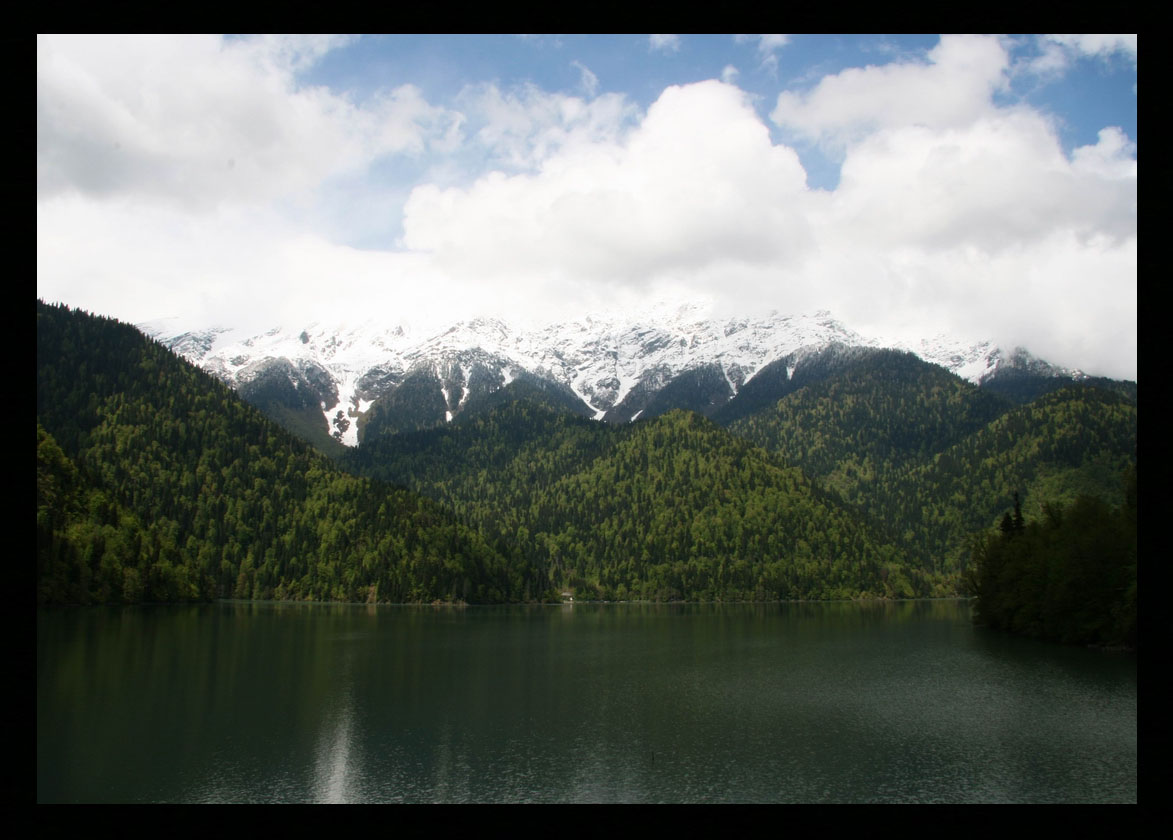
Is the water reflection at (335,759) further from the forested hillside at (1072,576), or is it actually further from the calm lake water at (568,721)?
the forested hillside at (1072,576)

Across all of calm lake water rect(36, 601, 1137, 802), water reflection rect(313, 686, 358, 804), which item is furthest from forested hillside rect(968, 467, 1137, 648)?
water reflection rect(313, 686, 358, 804)

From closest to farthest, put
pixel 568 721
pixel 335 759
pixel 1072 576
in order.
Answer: pixel 335 759, pixel 568 721, pixel 1072 576

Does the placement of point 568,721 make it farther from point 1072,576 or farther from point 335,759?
point 1072,576

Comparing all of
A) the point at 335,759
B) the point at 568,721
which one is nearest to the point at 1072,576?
the point at 568,721

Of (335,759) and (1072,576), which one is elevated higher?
(1072,576)

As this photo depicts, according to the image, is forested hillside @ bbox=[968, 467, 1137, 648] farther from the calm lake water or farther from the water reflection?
the water reflection

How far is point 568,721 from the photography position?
60.3m

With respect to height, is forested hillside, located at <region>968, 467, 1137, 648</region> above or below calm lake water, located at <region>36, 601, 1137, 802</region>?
above

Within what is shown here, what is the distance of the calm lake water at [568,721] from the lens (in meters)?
44.2

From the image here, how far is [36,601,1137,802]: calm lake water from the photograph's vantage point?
145 ft

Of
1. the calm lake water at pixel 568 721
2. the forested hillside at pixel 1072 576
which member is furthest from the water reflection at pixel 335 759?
the forested hillside at pixel 1072 576
